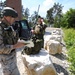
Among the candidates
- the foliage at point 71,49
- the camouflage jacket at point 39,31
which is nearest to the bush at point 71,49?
the foliage at point 71,49

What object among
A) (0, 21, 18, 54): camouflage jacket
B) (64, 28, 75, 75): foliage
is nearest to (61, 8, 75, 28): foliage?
(64, 28, 75, 75): foliage

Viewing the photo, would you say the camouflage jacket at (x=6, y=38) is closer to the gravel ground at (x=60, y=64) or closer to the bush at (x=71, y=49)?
the gravel ground at (x=60, y=64)

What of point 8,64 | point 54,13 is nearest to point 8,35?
point 8,64

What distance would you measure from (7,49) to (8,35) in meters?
0.23

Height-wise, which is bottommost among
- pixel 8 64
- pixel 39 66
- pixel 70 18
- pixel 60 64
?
pixel 70 18

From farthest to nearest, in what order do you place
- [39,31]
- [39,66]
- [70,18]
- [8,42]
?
1. [70,18]
2. [39,31]
3. [39,66]
4. [8,42]

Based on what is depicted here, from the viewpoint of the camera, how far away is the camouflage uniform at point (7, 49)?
3.61m

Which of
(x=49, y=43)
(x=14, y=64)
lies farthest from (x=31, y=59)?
(x=49, y=43)

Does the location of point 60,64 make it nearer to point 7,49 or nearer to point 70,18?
point 7,49

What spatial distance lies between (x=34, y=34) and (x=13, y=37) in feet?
12.2

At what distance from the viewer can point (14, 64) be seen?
13.0 ft

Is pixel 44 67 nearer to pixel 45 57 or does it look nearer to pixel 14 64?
pixel 45 57

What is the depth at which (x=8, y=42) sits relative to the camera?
3.74 meters

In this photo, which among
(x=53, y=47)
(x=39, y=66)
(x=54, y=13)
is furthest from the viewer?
(x=54, y=13)
